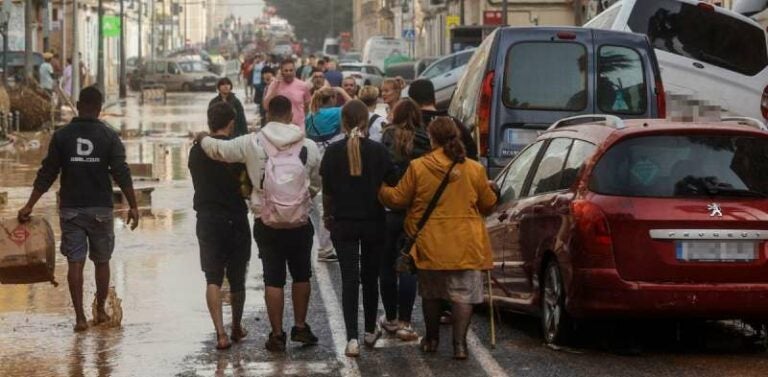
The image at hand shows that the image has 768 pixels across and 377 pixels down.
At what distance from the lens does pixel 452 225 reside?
1040 cm

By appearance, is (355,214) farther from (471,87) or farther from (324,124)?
(471,87)

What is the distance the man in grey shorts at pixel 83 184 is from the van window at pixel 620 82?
18.9 feet

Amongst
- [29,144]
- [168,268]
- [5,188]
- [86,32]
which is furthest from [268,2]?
[168,268]

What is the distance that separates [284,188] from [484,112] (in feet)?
18.9

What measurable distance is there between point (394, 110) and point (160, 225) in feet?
25.8

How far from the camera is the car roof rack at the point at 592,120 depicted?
1080 cm

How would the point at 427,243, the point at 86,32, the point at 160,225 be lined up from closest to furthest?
the point at 427,243, the point at 160,225, the point at 86,32

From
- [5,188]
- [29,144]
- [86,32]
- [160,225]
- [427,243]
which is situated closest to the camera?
[427,243]

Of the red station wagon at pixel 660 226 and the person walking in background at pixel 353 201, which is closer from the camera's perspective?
the red station wagon at pixel 660 226

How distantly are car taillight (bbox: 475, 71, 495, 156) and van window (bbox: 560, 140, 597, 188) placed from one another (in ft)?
16.6

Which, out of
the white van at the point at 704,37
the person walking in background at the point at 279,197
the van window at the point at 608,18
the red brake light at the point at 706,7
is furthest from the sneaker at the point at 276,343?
the red brake light at the point at 706,7

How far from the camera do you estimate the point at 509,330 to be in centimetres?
1188

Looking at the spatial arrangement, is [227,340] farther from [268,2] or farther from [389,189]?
[268,2]

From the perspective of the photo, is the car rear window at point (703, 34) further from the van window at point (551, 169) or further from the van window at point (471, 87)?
the van window at point (551, 169)
